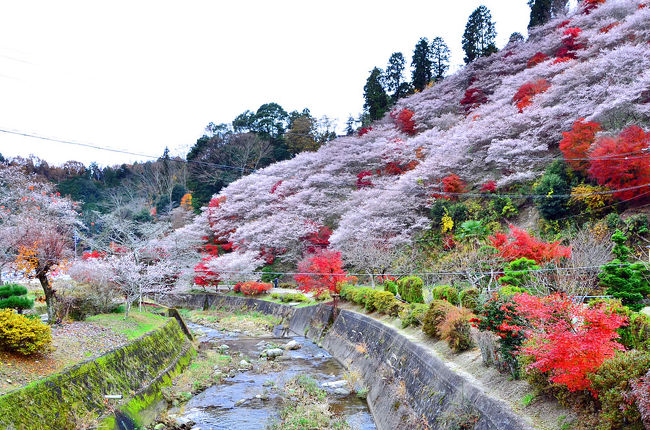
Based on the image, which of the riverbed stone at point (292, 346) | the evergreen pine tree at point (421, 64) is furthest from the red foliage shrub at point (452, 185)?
the evergreen pine tree at point (421, 64)

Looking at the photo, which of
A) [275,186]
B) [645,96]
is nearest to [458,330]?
[645,96]

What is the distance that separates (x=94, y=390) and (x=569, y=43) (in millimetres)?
43688

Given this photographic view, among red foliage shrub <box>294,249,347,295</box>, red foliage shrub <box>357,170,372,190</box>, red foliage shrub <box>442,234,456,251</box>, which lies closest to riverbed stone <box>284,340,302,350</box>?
red foliage shrub <box>294,249,347,295</box>

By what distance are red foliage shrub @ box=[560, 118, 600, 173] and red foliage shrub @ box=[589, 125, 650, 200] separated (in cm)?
196

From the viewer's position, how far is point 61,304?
54.4 ft

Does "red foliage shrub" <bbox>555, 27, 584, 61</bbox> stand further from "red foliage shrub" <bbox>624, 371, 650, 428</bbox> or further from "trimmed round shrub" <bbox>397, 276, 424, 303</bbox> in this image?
"red foliage shrub" <bbox>624, 371, 650, 428</bbox>

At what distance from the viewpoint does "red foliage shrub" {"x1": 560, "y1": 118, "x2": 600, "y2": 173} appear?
21984 mm

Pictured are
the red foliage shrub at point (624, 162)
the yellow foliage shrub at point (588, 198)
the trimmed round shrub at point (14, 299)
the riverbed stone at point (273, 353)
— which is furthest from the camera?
the riverbed stone at point (273, 353)

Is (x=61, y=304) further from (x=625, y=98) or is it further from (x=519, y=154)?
(x=625, y=98)

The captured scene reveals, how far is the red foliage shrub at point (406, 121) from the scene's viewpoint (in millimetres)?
43969

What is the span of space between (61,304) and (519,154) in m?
25.7

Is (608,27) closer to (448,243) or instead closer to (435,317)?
(448,243)

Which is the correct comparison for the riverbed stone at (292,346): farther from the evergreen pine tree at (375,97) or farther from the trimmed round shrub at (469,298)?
the evergreen pine tree at (375,97)

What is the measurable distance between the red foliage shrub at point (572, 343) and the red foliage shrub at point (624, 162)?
1407 centimetres
